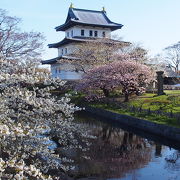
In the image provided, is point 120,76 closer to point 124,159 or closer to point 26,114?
point 124,159

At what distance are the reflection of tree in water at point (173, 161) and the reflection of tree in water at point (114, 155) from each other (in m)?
0.87

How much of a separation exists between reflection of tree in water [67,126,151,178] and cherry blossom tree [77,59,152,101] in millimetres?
9611

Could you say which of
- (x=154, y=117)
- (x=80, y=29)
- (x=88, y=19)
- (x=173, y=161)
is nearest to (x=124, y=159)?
(x=173, y=161)

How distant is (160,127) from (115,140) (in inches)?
118

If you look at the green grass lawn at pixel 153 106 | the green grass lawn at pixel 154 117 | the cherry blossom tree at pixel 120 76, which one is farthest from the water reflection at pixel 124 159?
the cherry blossom tree at pixel 120 76

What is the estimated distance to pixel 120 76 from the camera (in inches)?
1043

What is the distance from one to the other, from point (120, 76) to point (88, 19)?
25.0m

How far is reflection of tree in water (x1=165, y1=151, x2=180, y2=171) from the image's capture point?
440 inches

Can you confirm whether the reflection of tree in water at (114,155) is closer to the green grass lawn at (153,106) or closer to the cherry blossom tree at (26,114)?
the green grass lawn at (153,106)

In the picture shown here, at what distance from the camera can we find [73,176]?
970 cm

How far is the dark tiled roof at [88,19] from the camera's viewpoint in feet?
154

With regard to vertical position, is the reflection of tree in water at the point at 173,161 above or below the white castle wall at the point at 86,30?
below

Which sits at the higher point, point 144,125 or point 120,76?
point 120,76

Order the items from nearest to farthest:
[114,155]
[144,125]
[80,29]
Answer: [114,155] < [144,125] < [80,29]
